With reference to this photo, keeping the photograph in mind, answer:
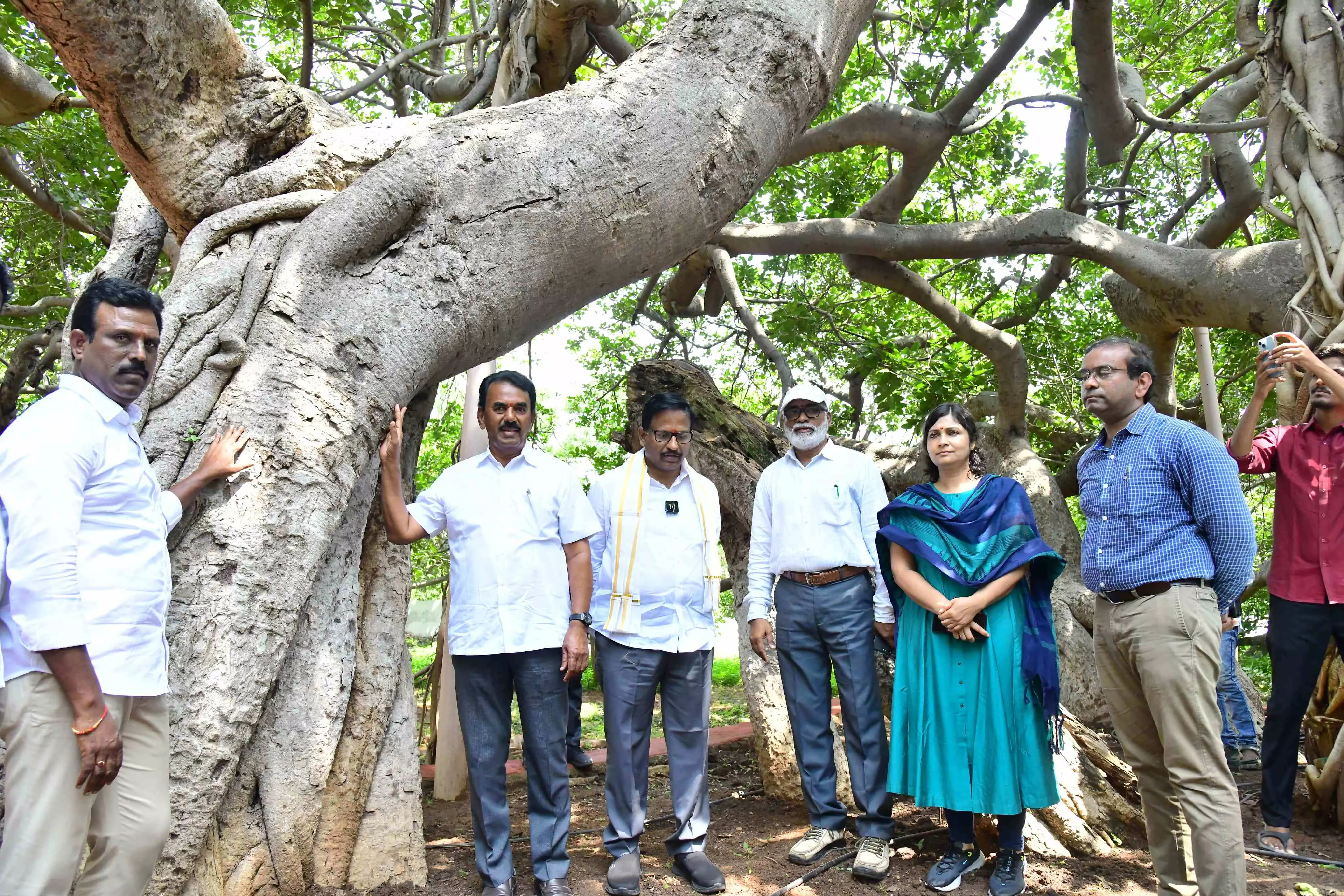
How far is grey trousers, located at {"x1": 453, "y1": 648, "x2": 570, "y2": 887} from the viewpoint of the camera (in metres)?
3.31

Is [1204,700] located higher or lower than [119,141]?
lower

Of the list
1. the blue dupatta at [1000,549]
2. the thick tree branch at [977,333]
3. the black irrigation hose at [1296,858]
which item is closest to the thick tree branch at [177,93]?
the blue dupatta at [1000,549]

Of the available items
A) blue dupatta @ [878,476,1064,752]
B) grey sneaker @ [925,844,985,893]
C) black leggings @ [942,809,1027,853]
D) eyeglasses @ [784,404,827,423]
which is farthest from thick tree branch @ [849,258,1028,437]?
grey sneaker @ [925,844,985,893]

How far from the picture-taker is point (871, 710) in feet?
12.8

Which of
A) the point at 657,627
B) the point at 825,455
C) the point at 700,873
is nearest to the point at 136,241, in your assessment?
the point at 657,627

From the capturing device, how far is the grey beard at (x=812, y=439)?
4199 millimetres

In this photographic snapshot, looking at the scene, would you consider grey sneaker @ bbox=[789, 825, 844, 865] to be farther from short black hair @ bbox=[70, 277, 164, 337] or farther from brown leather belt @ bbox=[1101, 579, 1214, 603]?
short black hair @ bbox=[70, 277, 164, 337]

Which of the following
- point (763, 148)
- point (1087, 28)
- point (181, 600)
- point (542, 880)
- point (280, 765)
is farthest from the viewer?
point (1087, 28)

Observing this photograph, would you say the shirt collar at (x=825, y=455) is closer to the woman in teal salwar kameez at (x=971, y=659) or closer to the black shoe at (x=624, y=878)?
the woman in teal salwar kameez at (x=971, y=659)

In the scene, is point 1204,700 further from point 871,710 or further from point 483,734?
point 483,734

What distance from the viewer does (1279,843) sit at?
3787 millimetres

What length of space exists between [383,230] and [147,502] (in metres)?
1.31

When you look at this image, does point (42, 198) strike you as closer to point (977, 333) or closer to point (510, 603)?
point (510, 603)

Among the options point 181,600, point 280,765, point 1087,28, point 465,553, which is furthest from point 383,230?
point 1087,28
